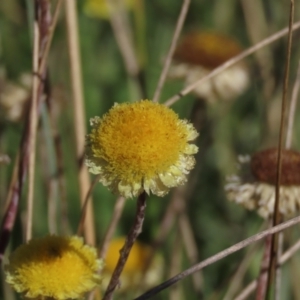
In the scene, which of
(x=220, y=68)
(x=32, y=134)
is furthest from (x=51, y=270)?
(x=220, y=68)

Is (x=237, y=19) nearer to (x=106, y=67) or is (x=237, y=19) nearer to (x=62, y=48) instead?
(x=106, y=67)

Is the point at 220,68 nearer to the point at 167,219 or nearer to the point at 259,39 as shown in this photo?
the point at 167,219

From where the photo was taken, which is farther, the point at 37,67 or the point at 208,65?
the point at 208,65

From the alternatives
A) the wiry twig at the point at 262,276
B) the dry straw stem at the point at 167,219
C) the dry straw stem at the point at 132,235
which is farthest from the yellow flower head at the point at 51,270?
the dry straw stem at the point at 167,219

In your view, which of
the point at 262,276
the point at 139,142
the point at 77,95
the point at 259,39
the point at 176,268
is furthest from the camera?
the point at 259,39

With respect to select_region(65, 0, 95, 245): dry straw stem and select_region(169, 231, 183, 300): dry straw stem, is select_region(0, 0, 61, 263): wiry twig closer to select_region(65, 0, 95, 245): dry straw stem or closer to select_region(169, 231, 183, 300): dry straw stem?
select_region(65, 0, 95, 245): dry straw stem

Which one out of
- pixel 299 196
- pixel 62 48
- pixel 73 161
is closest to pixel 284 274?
pixel 299 196

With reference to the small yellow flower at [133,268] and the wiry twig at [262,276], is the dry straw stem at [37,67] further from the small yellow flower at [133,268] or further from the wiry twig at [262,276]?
the small yellow flower at [133,268]
